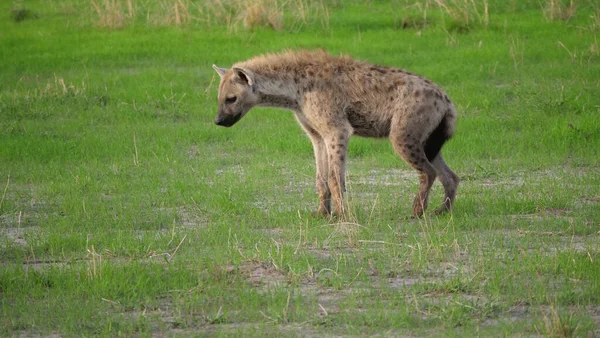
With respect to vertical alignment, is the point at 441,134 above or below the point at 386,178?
above

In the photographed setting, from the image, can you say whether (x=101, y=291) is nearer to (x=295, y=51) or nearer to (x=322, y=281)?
(x=322, y=281)

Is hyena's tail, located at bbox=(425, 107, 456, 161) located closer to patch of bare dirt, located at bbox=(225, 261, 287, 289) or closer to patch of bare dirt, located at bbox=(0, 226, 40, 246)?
patch of bare dirt, located at bbox=(225, 261, 287, 289)

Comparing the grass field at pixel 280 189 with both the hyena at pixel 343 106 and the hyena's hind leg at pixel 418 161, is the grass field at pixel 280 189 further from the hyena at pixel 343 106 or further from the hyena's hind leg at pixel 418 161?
the hyena at pixel 343 106

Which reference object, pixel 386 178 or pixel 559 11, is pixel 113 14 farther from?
pixel 386 178

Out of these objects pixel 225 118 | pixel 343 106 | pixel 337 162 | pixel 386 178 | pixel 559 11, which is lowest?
pixel 386 178

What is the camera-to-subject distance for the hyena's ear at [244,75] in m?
6.85

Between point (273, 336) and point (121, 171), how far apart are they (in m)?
4.19

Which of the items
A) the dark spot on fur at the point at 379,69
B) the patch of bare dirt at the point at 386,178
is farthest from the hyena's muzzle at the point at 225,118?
the patch of bare dirt at the point at 386,178

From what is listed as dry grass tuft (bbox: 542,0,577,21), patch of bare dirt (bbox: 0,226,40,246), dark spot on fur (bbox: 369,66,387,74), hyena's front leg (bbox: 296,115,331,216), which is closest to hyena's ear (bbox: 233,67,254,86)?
hyena's front leg (bbox: 296,115,331,216)

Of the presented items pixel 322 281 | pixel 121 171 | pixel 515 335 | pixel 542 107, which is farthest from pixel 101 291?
pixel 542 107

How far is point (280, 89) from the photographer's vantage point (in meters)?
6.93

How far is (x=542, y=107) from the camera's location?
9836mm

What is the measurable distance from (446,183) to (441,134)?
1.07ft

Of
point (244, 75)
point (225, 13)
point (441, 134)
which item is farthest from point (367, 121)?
point (225, 13)
